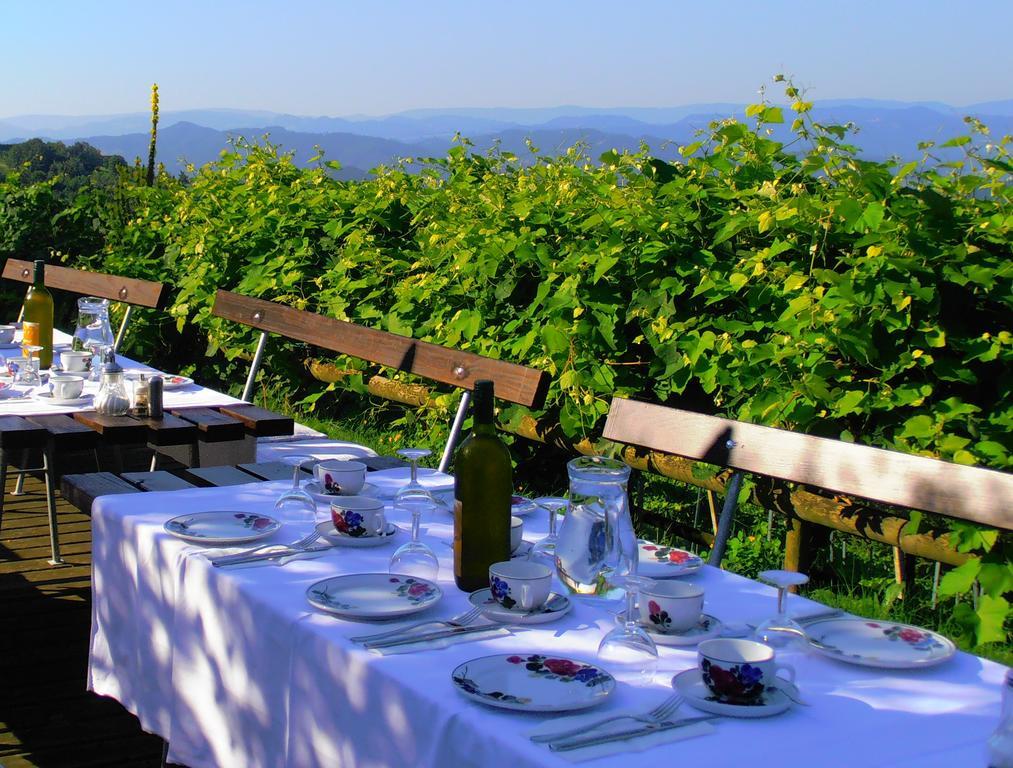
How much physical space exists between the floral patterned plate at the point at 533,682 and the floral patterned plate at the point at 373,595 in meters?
0.23

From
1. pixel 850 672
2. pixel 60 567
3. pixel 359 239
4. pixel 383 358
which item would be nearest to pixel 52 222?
pixel 359 239

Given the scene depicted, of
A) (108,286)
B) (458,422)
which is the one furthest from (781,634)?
(108,286)

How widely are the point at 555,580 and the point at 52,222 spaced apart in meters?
6.59

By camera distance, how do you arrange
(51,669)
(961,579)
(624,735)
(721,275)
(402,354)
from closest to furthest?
(624,735) < (961,579) < (51,669) < (721,275) < (402,354)

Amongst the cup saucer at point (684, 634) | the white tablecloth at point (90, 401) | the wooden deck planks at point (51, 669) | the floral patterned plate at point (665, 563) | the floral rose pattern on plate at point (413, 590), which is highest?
the cup saucer at point (684, 634)

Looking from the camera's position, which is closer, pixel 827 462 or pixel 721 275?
pixel 827 462

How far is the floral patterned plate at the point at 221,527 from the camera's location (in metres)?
1.99

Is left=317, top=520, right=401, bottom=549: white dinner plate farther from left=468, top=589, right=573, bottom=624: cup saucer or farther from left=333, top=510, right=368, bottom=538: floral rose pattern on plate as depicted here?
left=468, top=589, right=573, bottom=624: cup saucer

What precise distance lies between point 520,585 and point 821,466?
3.12 feet

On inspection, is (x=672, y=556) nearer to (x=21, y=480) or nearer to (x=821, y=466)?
(x=821, y=466)

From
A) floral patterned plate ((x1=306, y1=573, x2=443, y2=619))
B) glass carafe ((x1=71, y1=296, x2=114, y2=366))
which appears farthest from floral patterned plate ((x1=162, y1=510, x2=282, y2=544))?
glass carafe ((x1=71, y1=296, x2=114, y2=366))

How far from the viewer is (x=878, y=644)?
1.62 metres

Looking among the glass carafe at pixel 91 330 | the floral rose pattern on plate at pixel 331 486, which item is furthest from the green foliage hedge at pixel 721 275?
the floral rose pattern on plate at pixel 331 486

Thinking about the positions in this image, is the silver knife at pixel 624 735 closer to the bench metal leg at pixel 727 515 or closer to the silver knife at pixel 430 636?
the silver knife at pixel 430 636
